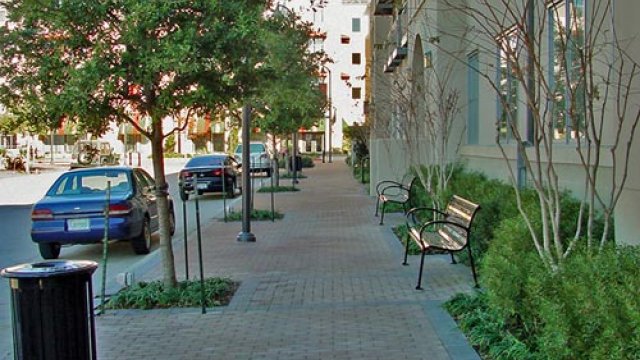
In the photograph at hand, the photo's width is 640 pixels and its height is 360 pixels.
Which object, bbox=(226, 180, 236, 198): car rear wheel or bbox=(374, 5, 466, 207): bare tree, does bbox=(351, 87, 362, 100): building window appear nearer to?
bbox=(226, 180, 236, 198): car rear wheel

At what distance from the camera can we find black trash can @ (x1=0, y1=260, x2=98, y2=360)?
4945 millimetres

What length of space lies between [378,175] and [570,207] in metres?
15.2

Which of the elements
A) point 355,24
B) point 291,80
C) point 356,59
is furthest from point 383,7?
point 355,24

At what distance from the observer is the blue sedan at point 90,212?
12602 millimetres

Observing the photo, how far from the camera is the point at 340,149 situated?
288 ft

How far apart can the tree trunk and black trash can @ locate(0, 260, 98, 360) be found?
3.88 m

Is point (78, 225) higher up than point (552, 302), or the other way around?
point (552, 302)

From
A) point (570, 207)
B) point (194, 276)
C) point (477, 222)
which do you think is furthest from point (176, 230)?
point (570, 207)

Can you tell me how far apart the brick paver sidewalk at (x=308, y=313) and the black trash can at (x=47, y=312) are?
1.66 m

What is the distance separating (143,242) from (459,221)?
5.94 meters

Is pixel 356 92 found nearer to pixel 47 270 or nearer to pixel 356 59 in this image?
pixel 356 59

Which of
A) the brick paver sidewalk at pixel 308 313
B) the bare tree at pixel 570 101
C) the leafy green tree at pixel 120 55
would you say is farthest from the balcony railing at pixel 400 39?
the leafy green tree at pixel 120 55

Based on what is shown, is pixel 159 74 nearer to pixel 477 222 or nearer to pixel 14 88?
pixel 14 88

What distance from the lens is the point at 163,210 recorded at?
29.7ft
